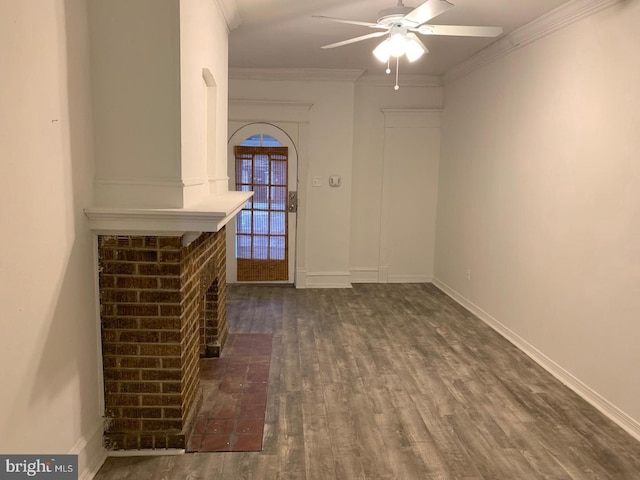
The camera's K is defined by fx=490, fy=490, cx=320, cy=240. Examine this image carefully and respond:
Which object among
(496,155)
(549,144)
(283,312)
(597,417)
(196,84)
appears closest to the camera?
(196,84)

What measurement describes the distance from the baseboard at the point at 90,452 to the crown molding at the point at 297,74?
14.5 ft

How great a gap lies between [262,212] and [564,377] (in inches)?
151

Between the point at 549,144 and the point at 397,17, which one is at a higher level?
the point at 397,17

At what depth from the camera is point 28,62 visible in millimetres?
1740

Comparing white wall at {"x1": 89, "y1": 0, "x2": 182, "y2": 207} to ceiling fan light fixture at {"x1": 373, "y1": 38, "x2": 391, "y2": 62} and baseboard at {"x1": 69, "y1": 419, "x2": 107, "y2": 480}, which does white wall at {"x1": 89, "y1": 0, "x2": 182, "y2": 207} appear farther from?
ceiling fan light fixture at {"x1": 373, "y1": 38, "x2": 391, "y2": 62}

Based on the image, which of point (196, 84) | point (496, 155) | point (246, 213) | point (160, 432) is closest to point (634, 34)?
point (496, 155)

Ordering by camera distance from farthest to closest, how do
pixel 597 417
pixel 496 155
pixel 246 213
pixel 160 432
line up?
pixel 246 213 < pixel 496 155 < pixel 597 417 < pixel 160 432

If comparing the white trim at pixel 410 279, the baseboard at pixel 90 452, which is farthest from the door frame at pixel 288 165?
the baseboard at pixel 90 452

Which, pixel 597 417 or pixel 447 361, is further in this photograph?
pixel 447 361

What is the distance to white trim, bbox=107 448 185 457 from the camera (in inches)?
99.5

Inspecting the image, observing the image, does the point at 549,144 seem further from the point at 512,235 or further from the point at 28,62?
the point at 28,62

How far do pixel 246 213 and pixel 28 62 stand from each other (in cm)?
436

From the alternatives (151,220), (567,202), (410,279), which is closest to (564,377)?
(567,202)

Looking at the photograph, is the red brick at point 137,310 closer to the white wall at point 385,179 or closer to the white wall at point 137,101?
the white wall at point 137,101
